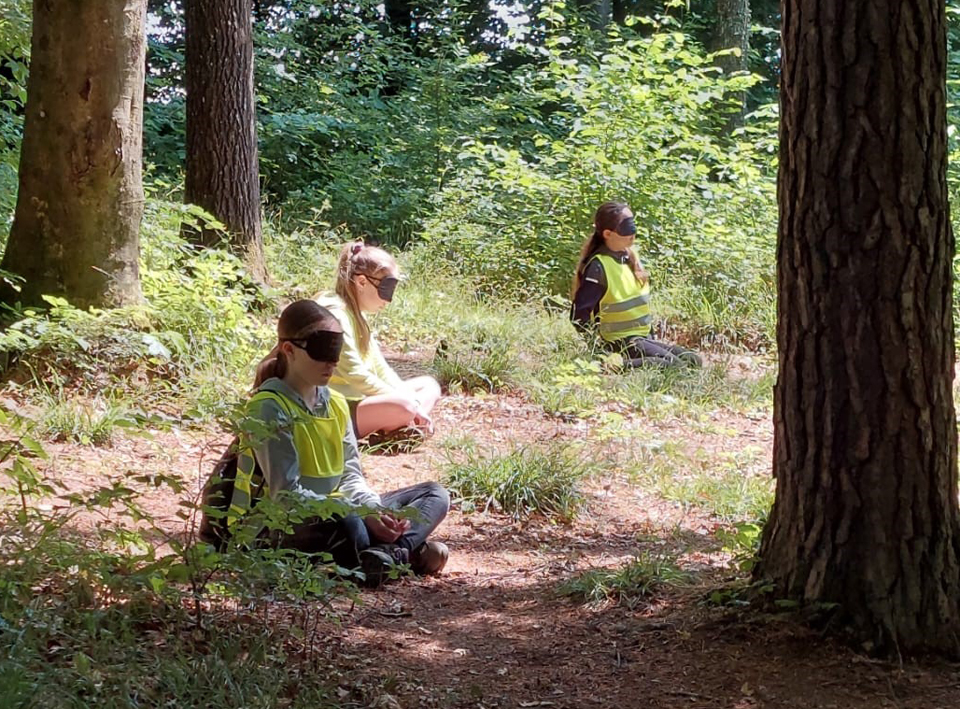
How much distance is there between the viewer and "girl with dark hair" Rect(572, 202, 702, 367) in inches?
329

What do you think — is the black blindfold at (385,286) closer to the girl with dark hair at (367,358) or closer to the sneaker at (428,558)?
the girl with dark hair at (367,358)

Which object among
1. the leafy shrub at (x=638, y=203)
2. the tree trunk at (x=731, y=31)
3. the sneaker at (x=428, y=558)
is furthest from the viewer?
the tree trunk at (x=731, y=31)

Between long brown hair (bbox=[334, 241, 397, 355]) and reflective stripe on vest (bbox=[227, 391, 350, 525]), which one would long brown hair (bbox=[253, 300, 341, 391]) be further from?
long brown hair (bbox=[334, 241, 397, 355])

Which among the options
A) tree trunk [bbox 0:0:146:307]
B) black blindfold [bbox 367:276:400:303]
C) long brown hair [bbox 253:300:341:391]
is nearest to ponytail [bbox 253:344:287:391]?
long brown hair [bbox 253:300:341:391]

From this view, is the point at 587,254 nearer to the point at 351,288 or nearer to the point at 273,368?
the point at 351,288

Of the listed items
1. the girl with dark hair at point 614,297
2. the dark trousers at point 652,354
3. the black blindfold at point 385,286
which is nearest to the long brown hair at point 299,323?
the black blindfold at point 385,286

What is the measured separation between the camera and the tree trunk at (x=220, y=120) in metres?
8.73

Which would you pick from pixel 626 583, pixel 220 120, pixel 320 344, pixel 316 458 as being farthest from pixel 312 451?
pixel 220 120

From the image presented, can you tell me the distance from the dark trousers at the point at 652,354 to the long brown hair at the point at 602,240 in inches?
21.3

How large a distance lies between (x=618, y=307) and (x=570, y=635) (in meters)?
4.69

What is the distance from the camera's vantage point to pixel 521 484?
18.7ft

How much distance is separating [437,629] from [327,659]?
28.2 inches

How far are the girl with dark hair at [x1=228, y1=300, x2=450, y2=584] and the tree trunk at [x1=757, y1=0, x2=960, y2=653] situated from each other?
1574mm

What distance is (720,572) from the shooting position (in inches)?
176
